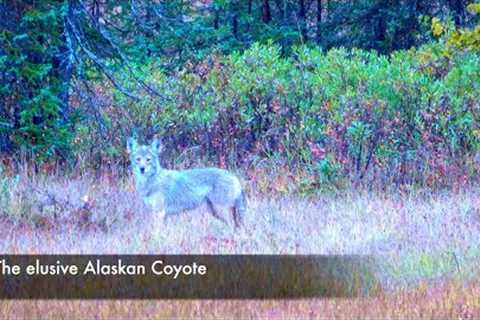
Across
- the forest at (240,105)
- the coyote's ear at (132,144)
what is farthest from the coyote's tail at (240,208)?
the forest at (240,105)

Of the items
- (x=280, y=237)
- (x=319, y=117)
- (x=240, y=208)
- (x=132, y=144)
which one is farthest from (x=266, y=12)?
(x=280, y=237)

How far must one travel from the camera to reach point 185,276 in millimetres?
8578

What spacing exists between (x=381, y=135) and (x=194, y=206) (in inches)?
177

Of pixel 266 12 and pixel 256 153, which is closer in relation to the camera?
pixel 256 153

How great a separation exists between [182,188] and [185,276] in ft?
8.41

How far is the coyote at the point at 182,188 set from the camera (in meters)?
11.0

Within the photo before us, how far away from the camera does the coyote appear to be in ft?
36.1

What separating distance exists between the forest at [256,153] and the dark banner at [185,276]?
0.72 ft

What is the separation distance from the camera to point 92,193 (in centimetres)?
1230

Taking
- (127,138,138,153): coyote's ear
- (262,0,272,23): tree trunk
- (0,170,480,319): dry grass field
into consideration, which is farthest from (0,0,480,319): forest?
(262,0,272,23): tree trunk

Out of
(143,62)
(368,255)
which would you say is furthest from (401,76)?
(368,255)

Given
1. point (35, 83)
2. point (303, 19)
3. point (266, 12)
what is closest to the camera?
point (35, 83)

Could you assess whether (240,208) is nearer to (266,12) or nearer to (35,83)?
(35,83)

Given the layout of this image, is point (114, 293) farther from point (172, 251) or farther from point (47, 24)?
point (47, 24)
